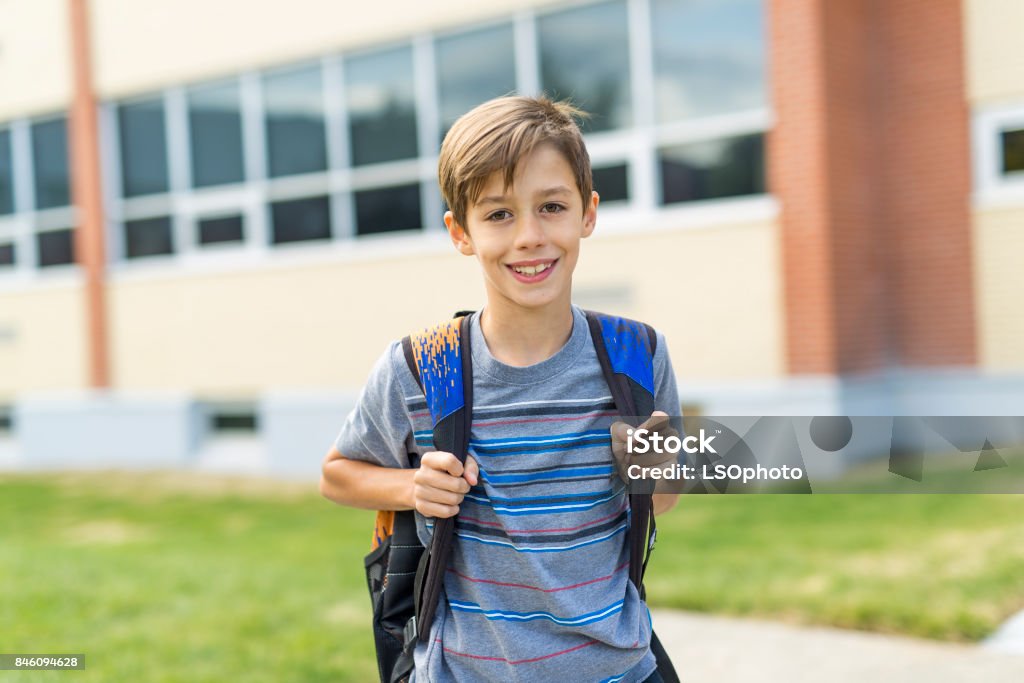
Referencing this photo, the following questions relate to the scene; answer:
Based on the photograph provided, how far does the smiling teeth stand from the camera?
1.89 metres

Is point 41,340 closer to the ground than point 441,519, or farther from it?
farther from it

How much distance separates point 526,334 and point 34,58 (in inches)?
528

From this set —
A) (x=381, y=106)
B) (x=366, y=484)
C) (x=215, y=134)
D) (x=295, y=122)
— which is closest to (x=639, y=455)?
(x=366, y=484)

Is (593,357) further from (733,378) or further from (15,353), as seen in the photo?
(15,353)

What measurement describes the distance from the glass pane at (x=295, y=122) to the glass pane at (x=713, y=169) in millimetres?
3951

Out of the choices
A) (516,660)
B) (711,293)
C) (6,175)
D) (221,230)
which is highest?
(6,175)

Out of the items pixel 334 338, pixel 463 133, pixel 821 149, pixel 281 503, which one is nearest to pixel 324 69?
pixel 334 338

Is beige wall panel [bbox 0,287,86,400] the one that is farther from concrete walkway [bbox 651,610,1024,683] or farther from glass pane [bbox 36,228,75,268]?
concrete walkway [bbox 651,610,1024,683]

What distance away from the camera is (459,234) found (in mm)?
1987

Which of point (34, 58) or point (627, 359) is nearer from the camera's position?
point (627, 359)

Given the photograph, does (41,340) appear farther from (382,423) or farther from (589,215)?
(589,215)

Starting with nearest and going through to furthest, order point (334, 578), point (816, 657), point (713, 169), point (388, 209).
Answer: point (816, 657)
point (334, 578)
point (713, 169)
point (388, 209)

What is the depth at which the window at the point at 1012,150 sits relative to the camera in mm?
8969

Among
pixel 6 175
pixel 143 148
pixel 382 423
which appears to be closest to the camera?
pixel 382 423
